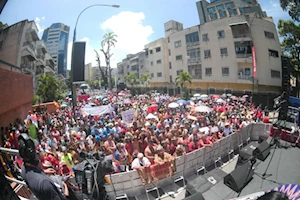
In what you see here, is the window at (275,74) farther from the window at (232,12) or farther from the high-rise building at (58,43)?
the high-rise building at (58,43)

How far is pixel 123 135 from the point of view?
108 inches

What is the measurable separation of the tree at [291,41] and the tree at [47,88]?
161 centimetres

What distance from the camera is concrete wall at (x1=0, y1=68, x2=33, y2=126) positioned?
1.32 meters

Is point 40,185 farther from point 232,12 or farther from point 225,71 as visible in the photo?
point 232,12

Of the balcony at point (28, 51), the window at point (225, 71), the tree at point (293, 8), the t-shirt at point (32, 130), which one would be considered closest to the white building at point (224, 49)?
the window at point (225, 71)

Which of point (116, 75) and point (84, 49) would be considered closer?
point (84, 49)

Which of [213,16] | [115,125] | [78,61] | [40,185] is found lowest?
[40,185]

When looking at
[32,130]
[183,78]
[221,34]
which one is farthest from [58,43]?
[221,34]

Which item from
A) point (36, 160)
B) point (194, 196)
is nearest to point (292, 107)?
point (194, 196)

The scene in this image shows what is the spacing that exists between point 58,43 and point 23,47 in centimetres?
28

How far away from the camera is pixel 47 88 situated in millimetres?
1596

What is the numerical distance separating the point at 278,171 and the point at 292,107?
38cm

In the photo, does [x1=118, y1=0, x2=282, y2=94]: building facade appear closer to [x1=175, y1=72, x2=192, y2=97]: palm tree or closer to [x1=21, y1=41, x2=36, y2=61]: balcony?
[x1=175, y1=72, x2=192, y2=97]: palm tree

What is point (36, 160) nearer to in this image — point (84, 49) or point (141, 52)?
point (84, 49)
